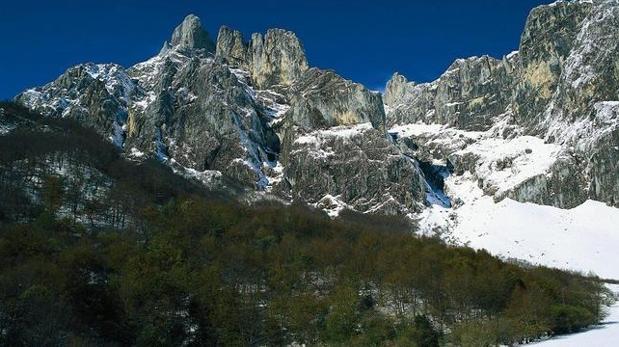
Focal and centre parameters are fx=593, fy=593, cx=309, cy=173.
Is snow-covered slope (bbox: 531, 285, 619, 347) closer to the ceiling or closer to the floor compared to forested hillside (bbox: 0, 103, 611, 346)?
closer to the floor

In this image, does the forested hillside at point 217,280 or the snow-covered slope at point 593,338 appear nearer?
the forested hillside at point 217,280

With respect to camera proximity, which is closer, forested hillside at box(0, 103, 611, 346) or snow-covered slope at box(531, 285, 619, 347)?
forested hillside at box(0, 103, 611, 346)

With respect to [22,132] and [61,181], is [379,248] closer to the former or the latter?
[61,181]

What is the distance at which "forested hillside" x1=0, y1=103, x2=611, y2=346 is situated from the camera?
7975cm

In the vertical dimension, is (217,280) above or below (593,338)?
above

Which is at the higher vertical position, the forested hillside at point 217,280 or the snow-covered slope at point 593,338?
the forested hillside at point 217,280

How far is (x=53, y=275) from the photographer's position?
78.4 m

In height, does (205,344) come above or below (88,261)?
below

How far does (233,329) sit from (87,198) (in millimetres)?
80676

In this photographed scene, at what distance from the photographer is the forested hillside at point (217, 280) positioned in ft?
262

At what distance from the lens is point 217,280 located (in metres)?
92.8

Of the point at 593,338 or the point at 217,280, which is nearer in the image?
the point at 593,338

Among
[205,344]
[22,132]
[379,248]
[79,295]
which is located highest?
[22,132]

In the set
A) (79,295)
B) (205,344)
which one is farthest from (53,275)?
(205,344)
